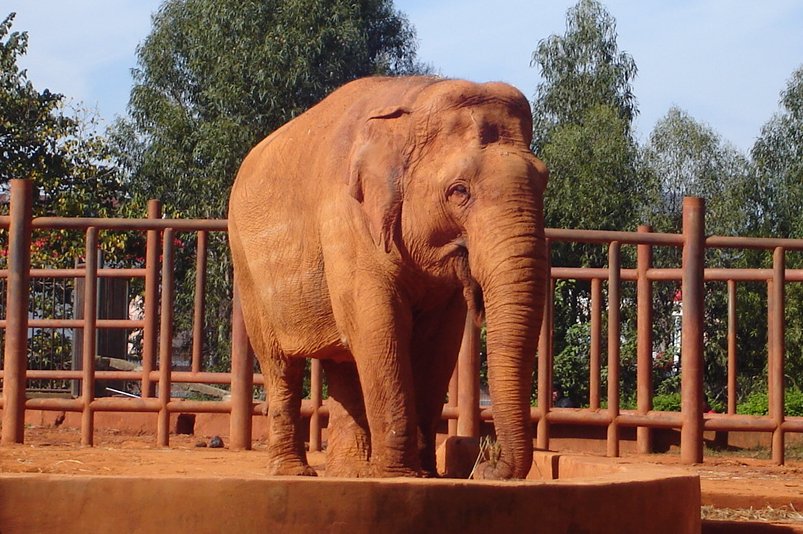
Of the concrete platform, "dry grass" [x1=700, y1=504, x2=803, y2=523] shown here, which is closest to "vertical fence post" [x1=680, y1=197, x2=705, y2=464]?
"dry grass" [x1=700, y1=504, x2=803, y2=523]

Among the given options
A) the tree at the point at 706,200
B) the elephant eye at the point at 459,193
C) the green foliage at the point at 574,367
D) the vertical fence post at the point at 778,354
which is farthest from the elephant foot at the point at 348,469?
the tree at the point at 706,200

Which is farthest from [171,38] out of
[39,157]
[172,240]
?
[172,240]

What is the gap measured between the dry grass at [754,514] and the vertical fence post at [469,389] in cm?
242

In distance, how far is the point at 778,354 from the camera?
10.6 metres

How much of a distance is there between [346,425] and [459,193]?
1.80 m

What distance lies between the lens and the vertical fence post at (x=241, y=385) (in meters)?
10.3

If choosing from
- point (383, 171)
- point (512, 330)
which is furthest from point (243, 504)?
point (383, 171)

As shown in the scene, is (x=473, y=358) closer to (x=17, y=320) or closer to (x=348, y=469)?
(x=348, y=469)

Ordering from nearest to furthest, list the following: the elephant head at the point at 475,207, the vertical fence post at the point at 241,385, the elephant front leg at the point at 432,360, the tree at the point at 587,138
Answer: the elephant head at the point at 475,207 → the elephant front leg at the point at 432,360 → the vertical fence post at the point at 241,385 → the tree at the point at 587,138

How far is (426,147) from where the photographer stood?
6805 mm

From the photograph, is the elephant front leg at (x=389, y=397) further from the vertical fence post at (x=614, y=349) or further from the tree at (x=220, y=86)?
the tree at (x=220, y=86)

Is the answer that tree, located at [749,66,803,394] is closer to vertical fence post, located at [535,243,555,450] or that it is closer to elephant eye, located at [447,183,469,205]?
vertical fence post, located at [535,243,555,450]

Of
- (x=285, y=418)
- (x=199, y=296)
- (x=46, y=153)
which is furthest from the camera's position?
(x=46, y=153)

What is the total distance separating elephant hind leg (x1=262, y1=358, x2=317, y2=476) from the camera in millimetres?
8047
